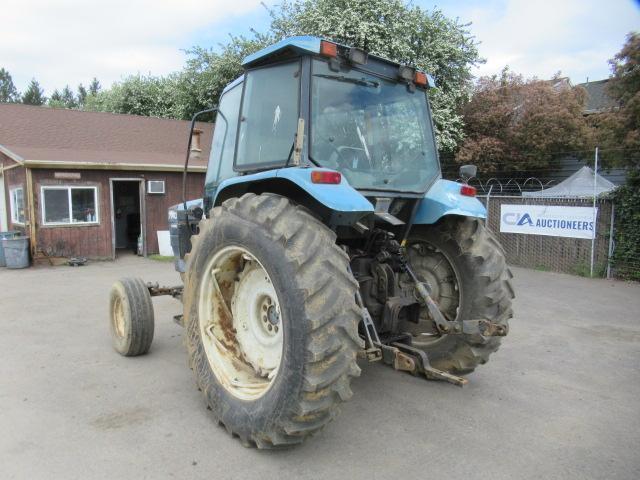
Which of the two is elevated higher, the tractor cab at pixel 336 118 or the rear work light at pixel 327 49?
the rear work light at pixel 327 49

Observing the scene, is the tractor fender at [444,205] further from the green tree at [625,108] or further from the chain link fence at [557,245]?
the green tree at [625,108]

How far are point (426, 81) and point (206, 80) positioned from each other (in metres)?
17.3

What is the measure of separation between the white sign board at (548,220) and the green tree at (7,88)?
77.8 meters

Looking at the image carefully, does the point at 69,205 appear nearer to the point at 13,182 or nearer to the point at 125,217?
the point at 13,182

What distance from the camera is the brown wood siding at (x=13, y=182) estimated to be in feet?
40.2

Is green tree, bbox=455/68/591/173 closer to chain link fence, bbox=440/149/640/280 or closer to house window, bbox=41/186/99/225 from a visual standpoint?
chain link fence, bbox=440/149/640/280

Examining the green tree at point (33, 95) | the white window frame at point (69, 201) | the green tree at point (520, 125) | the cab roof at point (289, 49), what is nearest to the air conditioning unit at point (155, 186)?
the white window frame at point (69, 201)

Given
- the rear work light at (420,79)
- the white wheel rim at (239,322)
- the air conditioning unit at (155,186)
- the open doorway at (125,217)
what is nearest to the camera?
the white wheel rim at (239,322)

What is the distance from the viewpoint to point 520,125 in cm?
1800

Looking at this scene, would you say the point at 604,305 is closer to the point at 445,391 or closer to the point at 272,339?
the point at 445,391

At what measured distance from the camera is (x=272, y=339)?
11.0ft

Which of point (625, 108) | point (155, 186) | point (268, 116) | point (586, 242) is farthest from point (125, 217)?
point (625, 108)

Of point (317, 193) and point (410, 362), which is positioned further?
point (410, 362)

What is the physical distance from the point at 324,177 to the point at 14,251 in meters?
11.3
